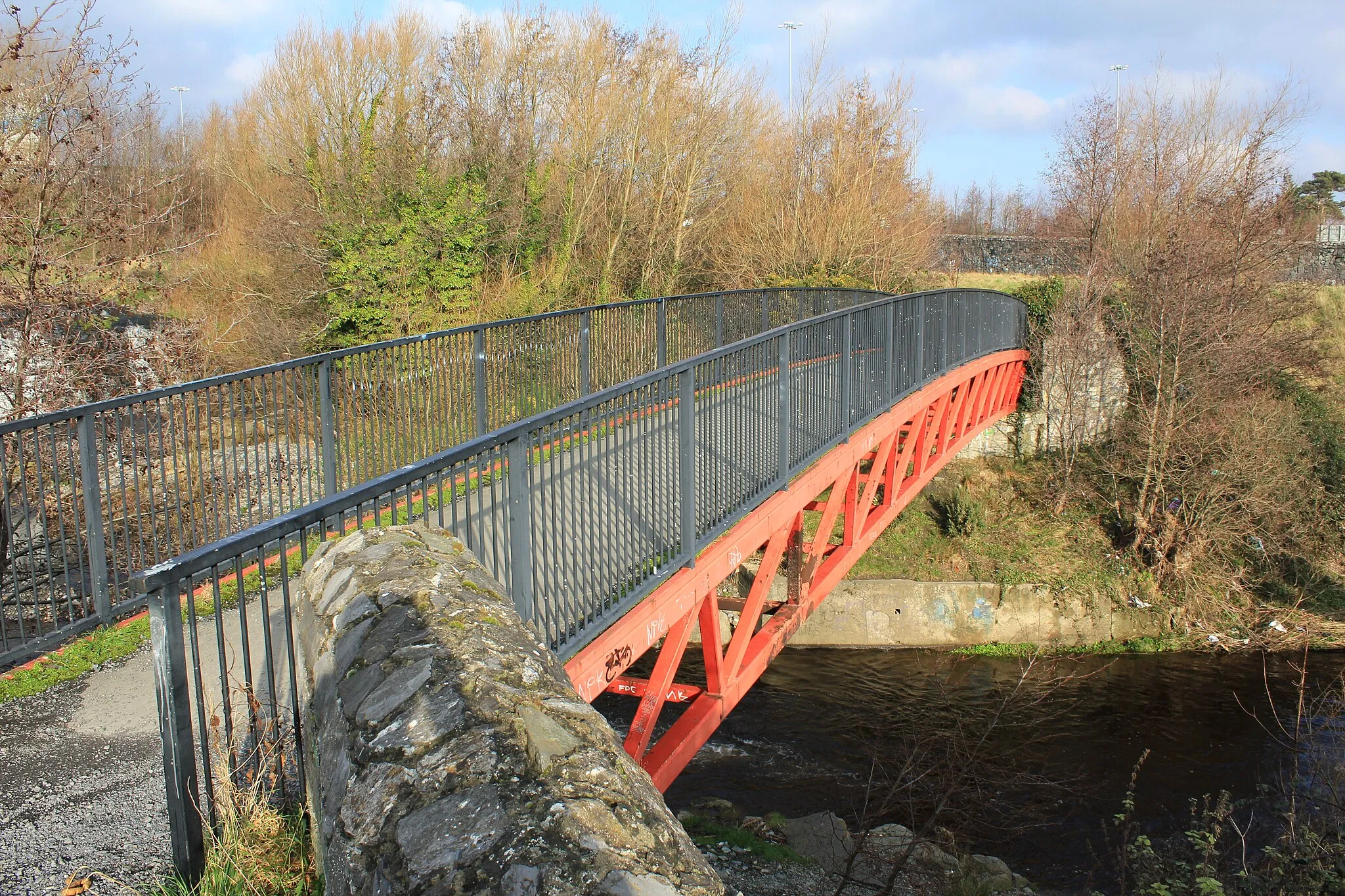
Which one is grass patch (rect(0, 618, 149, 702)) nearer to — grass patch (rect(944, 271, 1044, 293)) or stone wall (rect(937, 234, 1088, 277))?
grass patch (rect(944, 271, 1044, 293))

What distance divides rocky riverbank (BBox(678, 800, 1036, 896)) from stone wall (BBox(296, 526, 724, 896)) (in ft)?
Answer: 15.7

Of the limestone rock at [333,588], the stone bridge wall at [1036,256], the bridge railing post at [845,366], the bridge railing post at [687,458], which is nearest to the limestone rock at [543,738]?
the limestone rock at [333,588]

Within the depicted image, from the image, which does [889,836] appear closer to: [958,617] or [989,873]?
[989,873]

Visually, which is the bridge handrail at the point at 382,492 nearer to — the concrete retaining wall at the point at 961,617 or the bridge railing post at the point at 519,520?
the bridge railing post at the point at 519,520

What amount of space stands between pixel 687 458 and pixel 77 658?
3.49 meters

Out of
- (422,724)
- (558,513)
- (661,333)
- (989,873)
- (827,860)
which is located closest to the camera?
(422,724)

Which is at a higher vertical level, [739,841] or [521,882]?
[521,882]

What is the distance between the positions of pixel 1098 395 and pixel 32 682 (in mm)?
23437

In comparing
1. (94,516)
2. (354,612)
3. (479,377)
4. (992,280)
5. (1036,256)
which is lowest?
(94,516)

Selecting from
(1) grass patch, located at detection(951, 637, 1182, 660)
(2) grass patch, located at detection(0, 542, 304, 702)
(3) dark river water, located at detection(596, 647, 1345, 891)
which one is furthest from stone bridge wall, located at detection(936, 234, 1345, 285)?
(2) grass patch, located at detection(0, 542, 304, 702)

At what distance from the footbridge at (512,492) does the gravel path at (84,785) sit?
277 millimetres

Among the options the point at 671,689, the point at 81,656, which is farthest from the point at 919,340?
the point at 81,656

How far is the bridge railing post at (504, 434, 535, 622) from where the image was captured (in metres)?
4.05

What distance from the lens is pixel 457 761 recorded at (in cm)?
215
